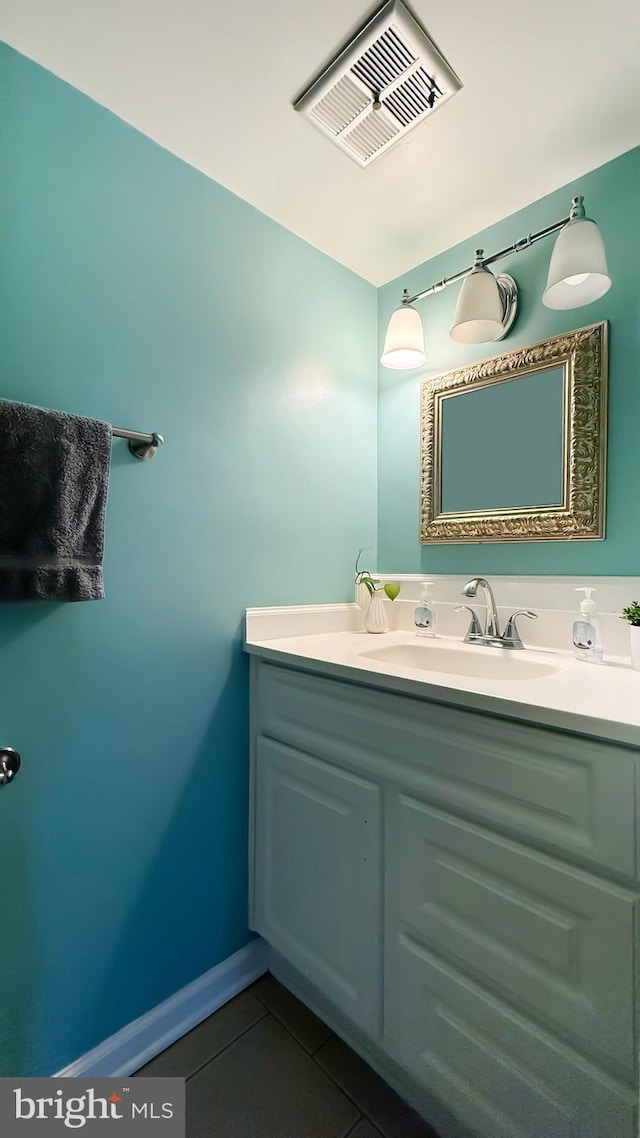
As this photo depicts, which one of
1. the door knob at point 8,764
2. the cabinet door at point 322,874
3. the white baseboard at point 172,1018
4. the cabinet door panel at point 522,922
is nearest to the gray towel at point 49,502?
the door knob at point 8,764

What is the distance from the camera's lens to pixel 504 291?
1302mm

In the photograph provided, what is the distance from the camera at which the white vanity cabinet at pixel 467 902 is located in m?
0.63

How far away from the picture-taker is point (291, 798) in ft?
3.72

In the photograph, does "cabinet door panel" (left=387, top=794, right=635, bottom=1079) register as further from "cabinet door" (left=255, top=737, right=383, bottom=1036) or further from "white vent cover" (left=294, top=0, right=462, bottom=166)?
"white vent cover" (left=294, top=0, right=462, bottom=166)

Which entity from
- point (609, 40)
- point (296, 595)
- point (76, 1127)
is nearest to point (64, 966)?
point (76, 1127)

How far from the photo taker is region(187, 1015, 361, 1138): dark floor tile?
894 millimetres

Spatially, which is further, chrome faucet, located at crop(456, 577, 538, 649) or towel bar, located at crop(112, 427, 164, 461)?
chrome faucet, located at crop(456, 577, 538, 649)

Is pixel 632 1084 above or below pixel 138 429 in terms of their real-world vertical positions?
below

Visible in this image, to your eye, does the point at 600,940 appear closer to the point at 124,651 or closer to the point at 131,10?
the point at 124,651

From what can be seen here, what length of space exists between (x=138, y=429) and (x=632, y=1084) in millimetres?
1397

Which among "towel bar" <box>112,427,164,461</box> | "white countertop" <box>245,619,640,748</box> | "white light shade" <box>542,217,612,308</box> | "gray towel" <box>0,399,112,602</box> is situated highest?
"white light shade" <box>542,217,612,308</box>

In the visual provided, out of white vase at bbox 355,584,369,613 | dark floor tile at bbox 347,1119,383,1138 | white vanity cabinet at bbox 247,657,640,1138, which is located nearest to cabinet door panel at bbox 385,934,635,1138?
white vanity cabinet at bbox 247,657,640,1138

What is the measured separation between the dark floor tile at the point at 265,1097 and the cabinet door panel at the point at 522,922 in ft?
1.32

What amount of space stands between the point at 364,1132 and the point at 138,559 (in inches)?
49.3
